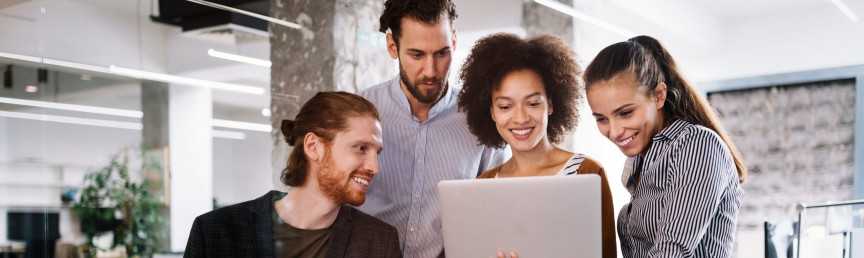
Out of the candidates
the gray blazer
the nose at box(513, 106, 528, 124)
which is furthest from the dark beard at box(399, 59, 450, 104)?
the gray blazer

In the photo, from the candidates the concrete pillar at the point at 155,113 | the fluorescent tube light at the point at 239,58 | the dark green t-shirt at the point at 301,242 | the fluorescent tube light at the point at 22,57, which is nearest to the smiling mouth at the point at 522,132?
the dark green t-shirt at the point at 301,242

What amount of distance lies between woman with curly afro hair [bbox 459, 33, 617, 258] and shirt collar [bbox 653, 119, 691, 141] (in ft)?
0.65

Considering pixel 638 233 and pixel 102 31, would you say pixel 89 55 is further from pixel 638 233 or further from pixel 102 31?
pixel 638 233

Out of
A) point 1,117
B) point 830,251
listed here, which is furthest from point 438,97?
point 830,251

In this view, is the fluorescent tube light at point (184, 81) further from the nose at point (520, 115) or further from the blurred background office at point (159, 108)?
the nose at point (520, 115)

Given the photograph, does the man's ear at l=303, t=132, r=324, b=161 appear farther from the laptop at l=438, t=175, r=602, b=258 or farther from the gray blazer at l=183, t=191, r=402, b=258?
the laptop at l=438, t=175, r=602, b=258

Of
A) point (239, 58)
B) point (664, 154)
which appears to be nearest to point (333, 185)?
point (664, 154)

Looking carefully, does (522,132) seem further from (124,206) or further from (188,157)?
(124,206)

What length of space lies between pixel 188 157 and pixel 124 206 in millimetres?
343

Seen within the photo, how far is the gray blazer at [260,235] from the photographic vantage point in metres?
2.32

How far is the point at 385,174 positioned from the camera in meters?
2.70

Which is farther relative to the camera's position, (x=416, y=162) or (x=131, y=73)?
(x=131, y=73)

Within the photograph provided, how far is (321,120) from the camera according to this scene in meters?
2.38

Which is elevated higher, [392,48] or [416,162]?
[392,48]
